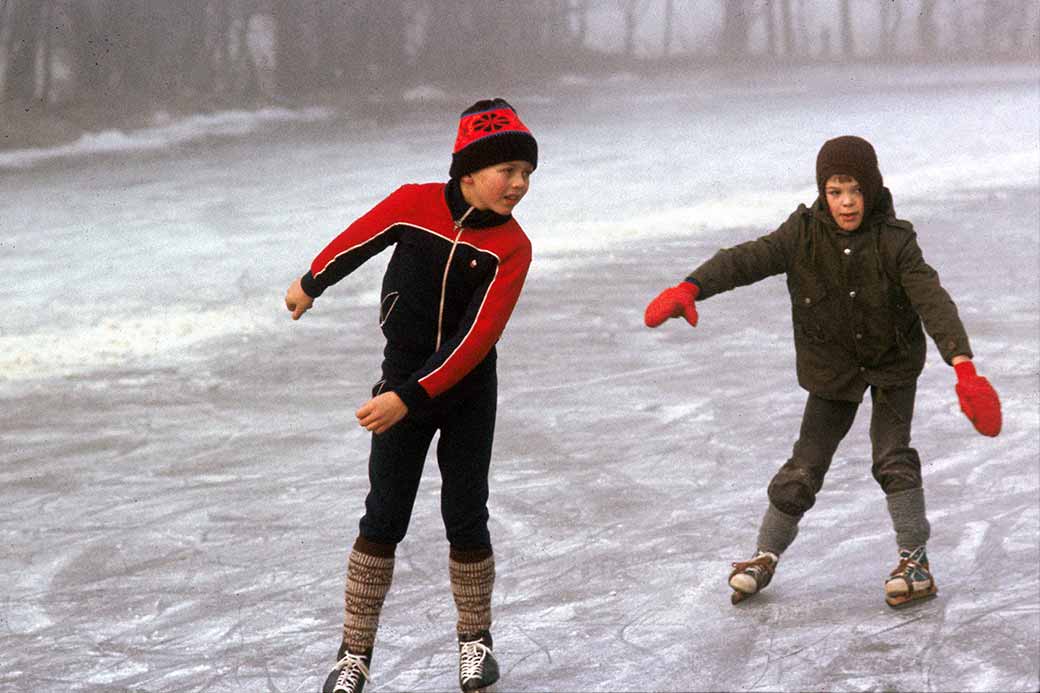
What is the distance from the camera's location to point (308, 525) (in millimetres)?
4488

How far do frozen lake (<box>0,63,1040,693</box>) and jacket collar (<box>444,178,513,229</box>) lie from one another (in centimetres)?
102

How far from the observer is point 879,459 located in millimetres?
3629

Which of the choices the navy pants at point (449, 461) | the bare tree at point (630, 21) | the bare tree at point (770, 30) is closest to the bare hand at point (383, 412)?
the navy pants at point (449, 461)

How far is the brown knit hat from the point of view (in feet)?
10.9

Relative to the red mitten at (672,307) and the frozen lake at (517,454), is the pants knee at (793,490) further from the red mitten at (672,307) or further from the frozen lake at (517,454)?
the red mitten at (672,307)

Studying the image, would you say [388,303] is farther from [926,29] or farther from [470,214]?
[926,29]

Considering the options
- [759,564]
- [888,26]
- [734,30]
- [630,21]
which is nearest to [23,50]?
[630,21]

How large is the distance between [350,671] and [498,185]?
104cm

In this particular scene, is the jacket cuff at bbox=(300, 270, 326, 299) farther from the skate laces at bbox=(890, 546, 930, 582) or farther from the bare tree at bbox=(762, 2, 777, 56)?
the bare tree at bbox=(762, 2, 777, 56)

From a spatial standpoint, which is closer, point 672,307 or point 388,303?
point 388,303

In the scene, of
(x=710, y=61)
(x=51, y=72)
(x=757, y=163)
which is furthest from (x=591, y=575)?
(x=710, y=61)

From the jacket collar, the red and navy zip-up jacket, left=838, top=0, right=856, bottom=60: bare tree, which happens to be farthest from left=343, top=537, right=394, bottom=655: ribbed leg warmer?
left=838, top=0, right=856, bottom=60: bare tree

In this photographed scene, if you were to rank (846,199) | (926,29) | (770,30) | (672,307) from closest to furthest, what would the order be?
(672,307)
(846,199)
(770,30)
(926,29)

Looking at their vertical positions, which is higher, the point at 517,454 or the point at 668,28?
the point at 517,454
